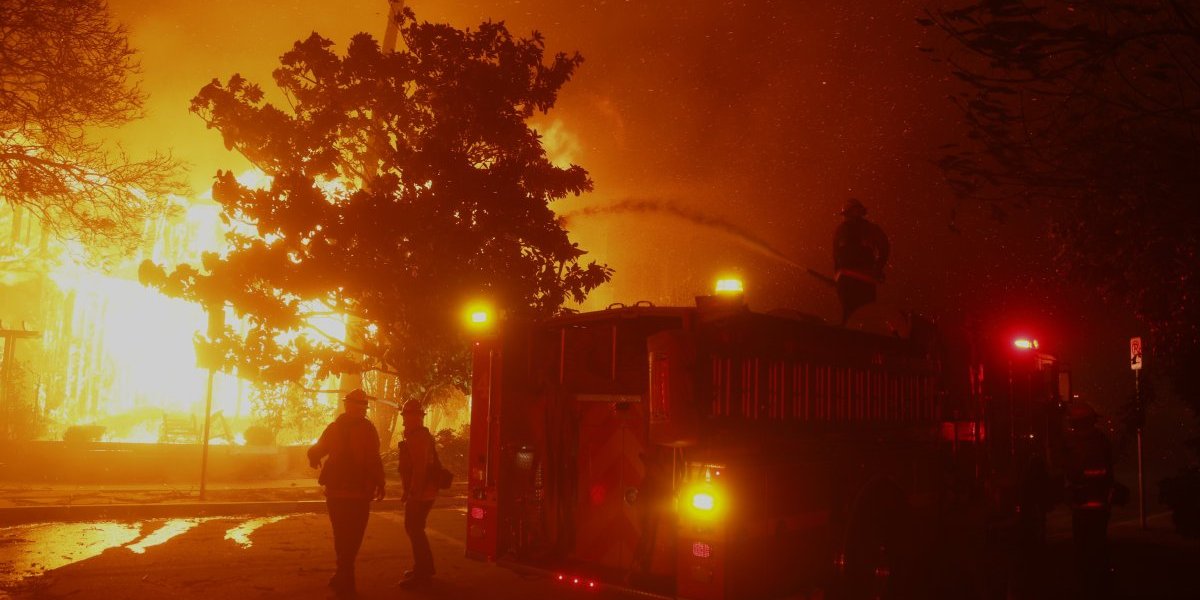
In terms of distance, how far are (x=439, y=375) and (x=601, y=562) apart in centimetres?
900

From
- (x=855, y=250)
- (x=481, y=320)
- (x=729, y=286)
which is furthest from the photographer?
(x=855, y=250)

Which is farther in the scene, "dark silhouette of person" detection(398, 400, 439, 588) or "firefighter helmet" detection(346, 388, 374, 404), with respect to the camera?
"dark silhouette of person" detection(398, 400, 439, 588)

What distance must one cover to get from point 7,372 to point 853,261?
61.0 ft

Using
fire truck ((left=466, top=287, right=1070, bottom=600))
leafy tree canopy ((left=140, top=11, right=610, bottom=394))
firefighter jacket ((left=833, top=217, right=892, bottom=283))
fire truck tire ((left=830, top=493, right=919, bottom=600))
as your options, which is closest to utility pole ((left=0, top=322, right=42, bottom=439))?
leafy tree canopy ((left=140, top=11, right=610, bottom=394))

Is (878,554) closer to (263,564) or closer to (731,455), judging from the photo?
(731,455)

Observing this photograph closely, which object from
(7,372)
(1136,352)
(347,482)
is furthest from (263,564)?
(7,372)

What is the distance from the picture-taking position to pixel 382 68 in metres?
14.4

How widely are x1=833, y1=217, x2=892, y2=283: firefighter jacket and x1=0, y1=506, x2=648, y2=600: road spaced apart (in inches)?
139

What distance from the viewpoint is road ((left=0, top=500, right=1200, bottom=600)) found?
7.26m

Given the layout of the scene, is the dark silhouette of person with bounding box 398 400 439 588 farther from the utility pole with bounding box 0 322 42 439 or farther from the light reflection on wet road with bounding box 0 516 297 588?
the utility pole with bounding box 0 322 42 439

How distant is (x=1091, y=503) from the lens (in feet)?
26.3

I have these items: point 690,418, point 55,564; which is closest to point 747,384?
point 690,418

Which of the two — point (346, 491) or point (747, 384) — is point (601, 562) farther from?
point (346, 491)

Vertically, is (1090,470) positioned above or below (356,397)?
below
